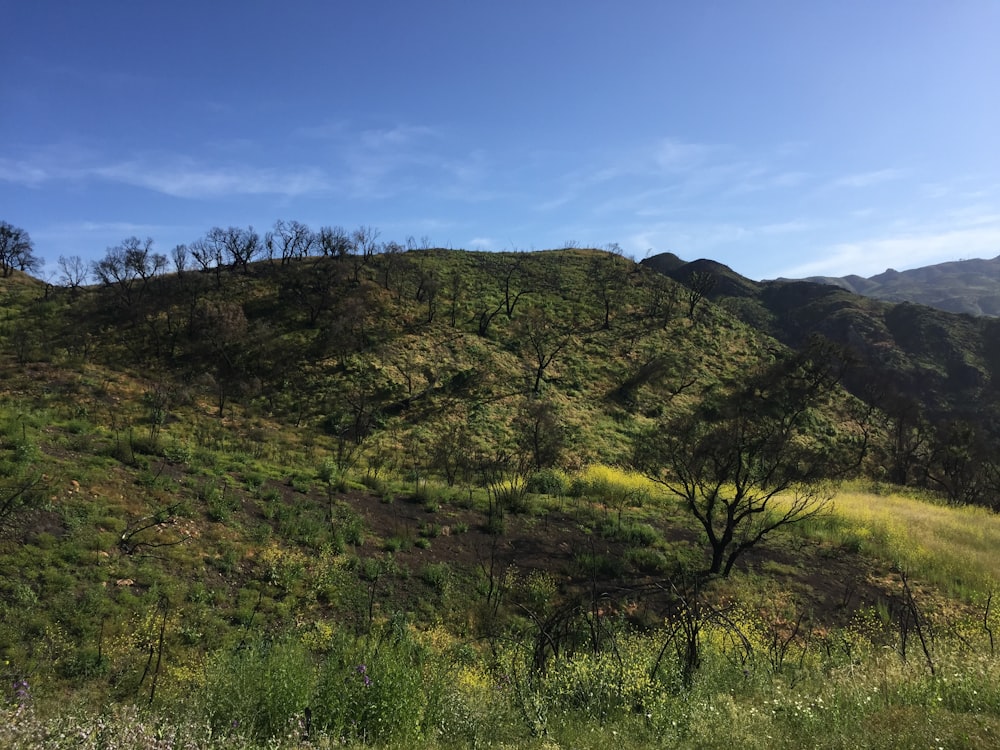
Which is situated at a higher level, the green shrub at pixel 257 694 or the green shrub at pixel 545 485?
the green shrub at pixel 257 694

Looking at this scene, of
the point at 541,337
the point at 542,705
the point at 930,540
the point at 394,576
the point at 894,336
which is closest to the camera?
the point at 542,705

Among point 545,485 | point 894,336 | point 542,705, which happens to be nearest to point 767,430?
point 545,485

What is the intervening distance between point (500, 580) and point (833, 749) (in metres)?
8.46

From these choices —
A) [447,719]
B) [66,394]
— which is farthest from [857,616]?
[66,394]

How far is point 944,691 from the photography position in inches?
189

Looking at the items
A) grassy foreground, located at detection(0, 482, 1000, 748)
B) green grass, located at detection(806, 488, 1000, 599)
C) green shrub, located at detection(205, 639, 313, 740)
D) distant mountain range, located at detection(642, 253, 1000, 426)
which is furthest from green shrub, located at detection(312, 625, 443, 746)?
distant mountain range, located at detection(642, 253, 1000, 426)

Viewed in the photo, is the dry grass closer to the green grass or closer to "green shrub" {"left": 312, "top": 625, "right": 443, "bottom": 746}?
the green grass

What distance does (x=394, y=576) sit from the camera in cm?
1152

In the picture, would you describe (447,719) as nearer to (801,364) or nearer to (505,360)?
(505,360)

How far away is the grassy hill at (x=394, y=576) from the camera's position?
480 centimetres

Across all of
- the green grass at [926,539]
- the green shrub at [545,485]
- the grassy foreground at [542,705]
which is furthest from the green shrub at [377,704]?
the green grass at [926,539]

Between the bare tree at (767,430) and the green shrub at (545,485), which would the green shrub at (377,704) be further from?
the bare tree at (767,430)

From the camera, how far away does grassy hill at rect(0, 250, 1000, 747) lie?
4.80 metres

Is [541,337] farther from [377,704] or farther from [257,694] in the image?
[257,694]
